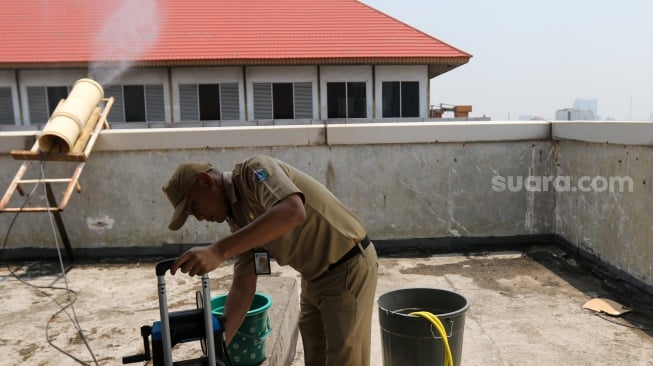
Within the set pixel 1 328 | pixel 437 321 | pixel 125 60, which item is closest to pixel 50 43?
pixel 125 60

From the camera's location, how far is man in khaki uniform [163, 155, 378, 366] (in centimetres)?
186

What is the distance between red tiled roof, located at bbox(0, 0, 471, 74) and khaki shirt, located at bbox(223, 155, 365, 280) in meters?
16.1

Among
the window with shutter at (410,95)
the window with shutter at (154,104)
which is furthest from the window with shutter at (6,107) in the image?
the window with shutter at (410,95)

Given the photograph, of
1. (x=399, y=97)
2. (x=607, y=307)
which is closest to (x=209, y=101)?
(x=399, y=97)

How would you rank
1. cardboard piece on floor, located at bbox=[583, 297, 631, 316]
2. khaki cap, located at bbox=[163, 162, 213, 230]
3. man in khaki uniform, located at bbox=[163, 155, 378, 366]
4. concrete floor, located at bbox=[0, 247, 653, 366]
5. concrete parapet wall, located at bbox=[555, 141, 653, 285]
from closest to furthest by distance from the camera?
man in khaki uniform, located at bbox=[163, 155, 378, 366] < khaki cap, located at bbox=[163, 162, 213, 230] < concrete floor, located at bbox=[0, 247, 653, 366] < cardboard piece on floor, located at bbox=[583, 297, 631, 316] < concrete parapet wall, located at bbox=[555, 141, 653, 285]

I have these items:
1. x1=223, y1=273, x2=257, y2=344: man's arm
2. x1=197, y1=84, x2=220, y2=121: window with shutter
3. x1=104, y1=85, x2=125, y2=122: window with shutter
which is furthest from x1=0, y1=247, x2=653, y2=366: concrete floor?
x1=104, y1=85, x2=125, y2=122: window with shutter

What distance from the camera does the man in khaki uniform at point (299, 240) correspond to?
6.10 ft

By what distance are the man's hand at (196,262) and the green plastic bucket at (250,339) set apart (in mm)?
1087

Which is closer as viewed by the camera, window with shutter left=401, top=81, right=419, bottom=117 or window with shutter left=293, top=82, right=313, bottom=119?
window with shutter left=293, top=82, right=313, bottom=119

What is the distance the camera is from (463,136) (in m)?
5.91

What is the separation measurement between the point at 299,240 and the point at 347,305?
376 mm

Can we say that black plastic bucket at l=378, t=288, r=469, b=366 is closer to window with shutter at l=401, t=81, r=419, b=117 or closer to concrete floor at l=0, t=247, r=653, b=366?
concrete floor at l=0, t=247, r=653, b=366

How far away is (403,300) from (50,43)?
66.5 feet

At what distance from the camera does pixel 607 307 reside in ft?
13.7
